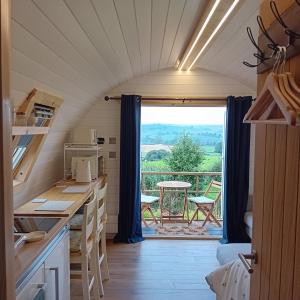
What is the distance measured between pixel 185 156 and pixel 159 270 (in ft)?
7.60

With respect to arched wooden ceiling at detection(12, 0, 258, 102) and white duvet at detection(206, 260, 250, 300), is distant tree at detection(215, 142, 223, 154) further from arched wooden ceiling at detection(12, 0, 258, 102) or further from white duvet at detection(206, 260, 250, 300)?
white duvet at detection(206, 260, 250, 300)

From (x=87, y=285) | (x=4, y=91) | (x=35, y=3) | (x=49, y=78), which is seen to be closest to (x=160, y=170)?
(x=87, y=285)

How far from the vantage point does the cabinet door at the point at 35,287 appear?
142 cm

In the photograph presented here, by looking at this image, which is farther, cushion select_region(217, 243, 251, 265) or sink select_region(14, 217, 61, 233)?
cushion select_region(217, 243, 251, 265)

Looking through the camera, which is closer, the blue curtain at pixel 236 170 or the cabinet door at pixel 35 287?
the cabinet door at pixel 35 287

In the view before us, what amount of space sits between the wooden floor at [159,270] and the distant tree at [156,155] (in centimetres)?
147

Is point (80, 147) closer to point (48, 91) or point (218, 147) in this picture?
point (48, 91)

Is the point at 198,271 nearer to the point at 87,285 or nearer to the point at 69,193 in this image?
the point at 87,285

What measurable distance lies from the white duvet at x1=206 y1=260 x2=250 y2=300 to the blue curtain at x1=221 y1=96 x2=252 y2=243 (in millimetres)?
1980

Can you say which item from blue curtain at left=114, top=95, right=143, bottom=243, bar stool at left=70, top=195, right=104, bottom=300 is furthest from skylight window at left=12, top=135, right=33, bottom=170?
blue curtain at left=114, top=95, right=143, bottom=243

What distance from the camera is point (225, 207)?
4.38 m

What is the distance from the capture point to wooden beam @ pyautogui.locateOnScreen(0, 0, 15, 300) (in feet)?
2.26

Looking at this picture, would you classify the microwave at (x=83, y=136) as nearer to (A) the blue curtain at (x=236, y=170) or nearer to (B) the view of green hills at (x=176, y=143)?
(B) the view of green hills at (x=176, y=143)

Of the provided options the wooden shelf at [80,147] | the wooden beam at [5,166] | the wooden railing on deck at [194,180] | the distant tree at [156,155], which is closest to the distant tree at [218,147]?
the wooden railing on deck at [194,180]
